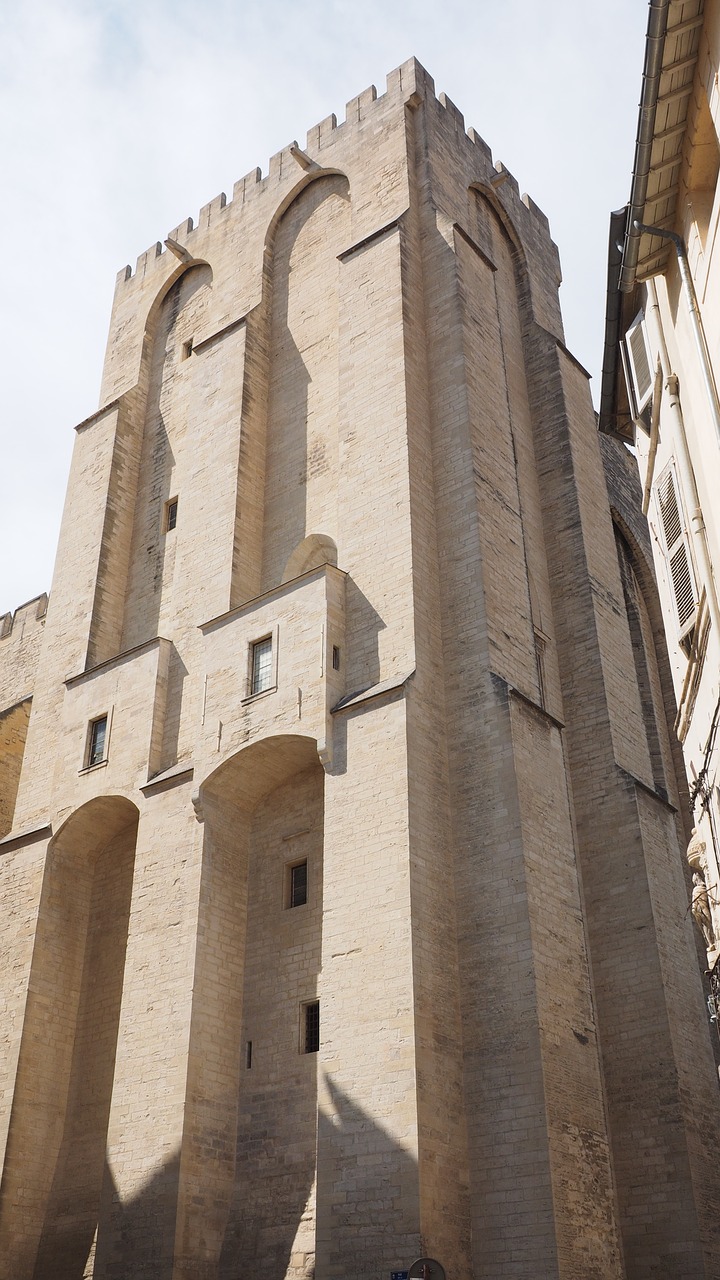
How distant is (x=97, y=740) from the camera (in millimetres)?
18141

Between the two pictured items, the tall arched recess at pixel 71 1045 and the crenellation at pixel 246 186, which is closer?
the tall arched recess at pixel 71 1045

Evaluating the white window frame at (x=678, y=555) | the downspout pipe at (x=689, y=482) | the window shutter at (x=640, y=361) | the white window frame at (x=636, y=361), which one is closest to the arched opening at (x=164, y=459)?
the white window frame at (x=636, y=361)

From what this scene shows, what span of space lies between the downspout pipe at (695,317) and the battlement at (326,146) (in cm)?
1139

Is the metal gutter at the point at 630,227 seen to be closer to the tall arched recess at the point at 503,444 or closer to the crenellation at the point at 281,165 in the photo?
the tall arched recess at the point at 503,444

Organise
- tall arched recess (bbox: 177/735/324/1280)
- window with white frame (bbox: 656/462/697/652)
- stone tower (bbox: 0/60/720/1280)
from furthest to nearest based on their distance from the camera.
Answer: tall arched recess (bbox: 177/735/324/1280) < stone tower (bbox: 0/60/720/1280) < window with white frame (bbox: 656/462/697/652)

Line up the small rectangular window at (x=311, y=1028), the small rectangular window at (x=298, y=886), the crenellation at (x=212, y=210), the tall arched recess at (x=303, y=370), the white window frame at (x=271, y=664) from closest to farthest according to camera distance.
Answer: the small rectangular window at (x=311, y=1028) → the small rectangular window at (x=298, y=886) → the white window frame at (x=271, y=664) → the tall arched recess at (x=303, y=370) → the crenellation at (x=212, y=210)

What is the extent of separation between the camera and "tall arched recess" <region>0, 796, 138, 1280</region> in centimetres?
1521

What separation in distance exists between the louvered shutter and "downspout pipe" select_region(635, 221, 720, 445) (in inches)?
88.1

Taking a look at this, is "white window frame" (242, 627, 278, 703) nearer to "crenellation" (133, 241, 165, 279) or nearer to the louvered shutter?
the louvered shutter

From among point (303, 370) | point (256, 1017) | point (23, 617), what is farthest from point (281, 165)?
point (256, 1017)

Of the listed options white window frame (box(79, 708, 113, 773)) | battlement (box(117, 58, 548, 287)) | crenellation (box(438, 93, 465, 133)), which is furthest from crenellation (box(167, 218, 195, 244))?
white window frame (box(79, 708, 113, 773))

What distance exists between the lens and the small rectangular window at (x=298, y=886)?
51.2 ft

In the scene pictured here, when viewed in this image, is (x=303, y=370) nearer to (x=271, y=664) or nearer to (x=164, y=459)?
(x=164, y=459)

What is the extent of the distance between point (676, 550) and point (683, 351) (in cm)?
229
